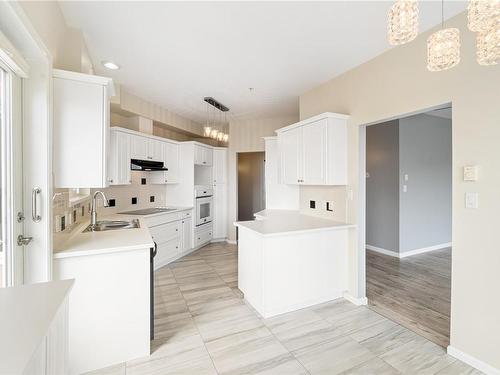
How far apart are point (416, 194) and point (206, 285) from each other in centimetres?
407

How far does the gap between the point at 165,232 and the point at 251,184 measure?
11.1 ft

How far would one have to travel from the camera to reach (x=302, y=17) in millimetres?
1938

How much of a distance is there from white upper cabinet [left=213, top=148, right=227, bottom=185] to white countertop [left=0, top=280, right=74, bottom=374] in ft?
14.6

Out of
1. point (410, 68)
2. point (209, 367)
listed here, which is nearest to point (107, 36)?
point (410, 68)

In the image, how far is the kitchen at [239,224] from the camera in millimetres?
1496

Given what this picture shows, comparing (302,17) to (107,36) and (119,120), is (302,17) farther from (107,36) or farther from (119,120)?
(119,120)

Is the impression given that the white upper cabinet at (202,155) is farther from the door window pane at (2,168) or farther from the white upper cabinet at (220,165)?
the door window pane at (2,168)

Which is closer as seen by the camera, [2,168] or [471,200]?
[2,168]

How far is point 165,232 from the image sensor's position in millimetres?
→ 4020

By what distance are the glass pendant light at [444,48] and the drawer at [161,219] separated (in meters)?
3.61

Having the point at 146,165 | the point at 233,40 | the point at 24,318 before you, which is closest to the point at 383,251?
the point at 233,40

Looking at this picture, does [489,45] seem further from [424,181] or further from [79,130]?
[424,181]

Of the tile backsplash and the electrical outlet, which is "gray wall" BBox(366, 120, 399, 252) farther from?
the tile backsplash

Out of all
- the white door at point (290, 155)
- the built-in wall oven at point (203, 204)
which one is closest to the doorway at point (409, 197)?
the white door at point (290, 155)
